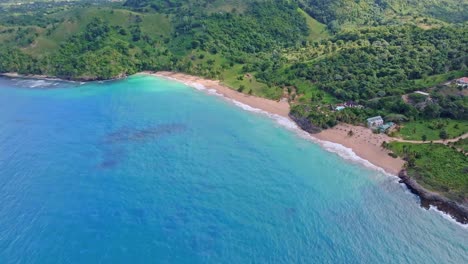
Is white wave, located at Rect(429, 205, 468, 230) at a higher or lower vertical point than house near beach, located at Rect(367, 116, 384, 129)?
lower

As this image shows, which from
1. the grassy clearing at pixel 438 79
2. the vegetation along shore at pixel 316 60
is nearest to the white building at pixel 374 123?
the vegetation along shore at pixel 316 60

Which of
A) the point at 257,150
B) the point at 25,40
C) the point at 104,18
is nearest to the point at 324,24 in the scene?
the point at 104,18

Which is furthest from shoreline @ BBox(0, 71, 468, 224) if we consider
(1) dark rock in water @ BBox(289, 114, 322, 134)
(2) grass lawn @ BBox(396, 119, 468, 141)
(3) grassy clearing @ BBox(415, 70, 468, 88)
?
(3) grassy clearing @ BBox(415, 70, 468, 88)

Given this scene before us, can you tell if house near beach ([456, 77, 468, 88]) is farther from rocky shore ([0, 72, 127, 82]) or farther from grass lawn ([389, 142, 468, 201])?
rocky shore ([0, 72, 127, 82])

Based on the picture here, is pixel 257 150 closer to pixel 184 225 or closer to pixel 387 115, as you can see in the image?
pixel 184 225

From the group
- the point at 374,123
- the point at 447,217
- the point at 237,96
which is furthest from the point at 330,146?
the point at 237,96
